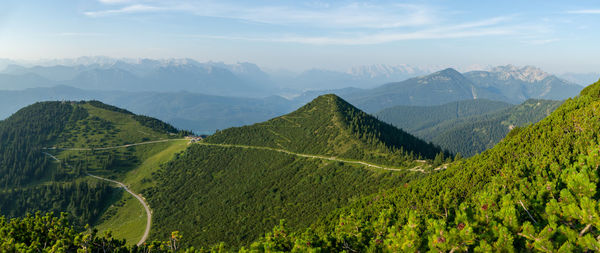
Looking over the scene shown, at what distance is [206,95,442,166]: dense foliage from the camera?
106 meters

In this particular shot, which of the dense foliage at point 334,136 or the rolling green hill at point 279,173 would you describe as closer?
the rolling green hill at point 279,173

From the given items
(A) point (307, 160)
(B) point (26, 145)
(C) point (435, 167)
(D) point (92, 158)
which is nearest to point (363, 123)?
(A) point (307, 160)

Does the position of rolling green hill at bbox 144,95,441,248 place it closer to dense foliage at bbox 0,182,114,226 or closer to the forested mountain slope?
dense foliage at bbox 0,182,114,226

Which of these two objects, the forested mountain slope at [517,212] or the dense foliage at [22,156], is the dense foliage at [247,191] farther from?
the dense foliage at [22,156]

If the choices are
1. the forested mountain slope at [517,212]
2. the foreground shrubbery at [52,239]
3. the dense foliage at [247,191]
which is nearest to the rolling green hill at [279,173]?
the dense foliage at [247,191]

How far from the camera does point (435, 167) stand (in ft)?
257

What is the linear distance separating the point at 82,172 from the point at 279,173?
11907 cm

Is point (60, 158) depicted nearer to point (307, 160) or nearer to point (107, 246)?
point (307, 160)

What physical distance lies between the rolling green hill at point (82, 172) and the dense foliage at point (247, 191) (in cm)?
1366

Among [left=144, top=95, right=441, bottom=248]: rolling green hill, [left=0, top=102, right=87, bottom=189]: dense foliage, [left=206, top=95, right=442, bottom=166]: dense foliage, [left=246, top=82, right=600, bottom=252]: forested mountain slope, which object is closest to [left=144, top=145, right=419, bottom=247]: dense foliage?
[left=144, top=95, right=441, bottom=248]: rolling green hill

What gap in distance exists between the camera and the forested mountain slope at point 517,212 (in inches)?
670

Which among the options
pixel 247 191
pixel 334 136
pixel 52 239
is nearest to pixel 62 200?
pixel 247 191

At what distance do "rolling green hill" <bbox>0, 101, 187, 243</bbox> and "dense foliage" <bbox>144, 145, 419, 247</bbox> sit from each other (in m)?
13.7

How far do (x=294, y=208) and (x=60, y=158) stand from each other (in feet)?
557
